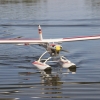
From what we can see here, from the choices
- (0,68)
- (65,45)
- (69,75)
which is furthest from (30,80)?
(65,45)

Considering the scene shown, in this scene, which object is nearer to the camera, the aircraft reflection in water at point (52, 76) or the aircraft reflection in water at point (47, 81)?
the aircraft reflection in water at point (47, 81)

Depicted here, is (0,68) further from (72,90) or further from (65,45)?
(65,45)

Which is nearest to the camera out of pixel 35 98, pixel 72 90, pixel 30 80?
pixel 35 98

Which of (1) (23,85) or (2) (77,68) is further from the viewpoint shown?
(2) (77,68)

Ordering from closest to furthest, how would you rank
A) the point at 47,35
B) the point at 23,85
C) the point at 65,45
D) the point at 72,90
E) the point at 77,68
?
the point at 72,90 → the point at 23,85 → the point at 77,68 → the point at 65,45 → the point at 47,35

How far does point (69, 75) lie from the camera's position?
1417 cm

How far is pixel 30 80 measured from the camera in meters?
13.3

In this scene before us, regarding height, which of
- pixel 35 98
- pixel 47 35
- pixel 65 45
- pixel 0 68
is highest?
pixel 47 35

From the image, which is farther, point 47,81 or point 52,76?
point 52,76

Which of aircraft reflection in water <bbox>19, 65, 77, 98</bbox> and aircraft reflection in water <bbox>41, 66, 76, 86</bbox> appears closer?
aircraft reflection in water <bbox>19, 65, 77, 98</bbox>

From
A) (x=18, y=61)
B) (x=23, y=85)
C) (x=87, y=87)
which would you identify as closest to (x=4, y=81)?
(x=23, y=85)

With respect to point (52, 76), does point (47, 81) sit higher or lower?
lower

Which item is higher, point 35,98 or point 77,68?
point 77,68

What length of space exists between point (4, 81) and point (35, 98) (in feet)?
8.00
